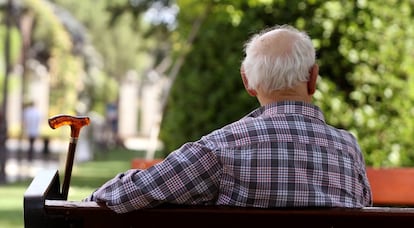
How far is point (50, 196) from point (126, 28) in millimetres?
70960

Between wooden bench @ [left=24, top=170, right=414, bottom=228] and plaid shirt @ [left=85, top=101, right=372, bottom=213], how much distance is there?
5 cm

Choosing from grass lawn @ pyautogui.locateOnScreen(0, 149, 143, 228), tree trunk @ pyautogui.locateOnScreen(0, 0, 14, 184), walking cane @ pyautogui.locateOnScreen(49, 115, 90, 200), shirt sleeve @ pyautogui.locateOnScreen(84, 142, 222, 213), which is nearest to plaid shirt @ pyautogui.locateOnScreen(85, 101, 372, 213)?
shirt sleeve @ pyautogui.locateOnScreen(84, 142, 222, 213)

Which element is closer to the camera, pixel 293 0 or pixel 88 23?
pixel 293 0

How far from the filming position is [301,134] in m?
3.80

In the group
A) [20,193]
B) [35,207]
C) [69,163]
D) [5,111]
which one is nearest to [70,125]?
[69,163]

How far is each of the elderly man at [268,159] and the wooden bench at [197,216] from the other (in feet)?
0.17

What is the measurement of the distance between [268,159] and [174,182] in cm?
33

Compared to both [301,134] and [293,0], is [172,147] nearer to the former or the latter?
[293,0]

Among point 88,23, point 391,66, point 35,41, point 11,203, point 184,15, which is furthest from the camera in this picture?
point 88,23

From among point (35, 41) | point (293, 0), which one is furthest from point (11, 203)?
point (35, 41)

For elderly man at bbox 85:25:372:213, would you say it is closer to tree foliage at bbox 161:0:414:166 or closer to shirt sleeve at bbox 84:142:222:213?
shirt sleeve at bbox 84:142:222:213

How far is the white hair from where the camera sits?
3814 mm

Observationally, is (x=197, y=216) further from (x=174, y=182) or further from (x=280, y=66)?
(x=280, y=66)

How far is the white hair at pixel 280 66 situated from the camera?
3814 mm
